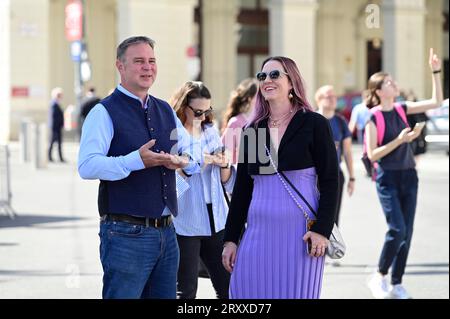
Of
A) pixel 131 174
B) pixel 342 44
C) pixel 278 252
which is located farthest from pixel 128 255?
pixel 342 44

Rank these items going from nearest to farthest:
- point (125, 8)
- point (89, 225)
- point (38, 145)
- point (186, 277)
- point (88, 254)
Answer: point (186, 277)
point (88, 254)
point (89, 225)
point (38, 145)
point (125, 8)

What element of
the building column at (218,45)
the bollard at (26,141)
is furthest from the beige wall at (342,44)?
the bollard at (26,141)

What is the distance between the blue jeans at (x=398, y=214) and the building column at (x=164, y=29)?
23.2 metres

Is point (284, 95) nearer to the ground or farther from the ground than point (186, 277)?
farther from the ground

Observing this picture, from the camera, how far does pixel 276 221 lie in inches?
183

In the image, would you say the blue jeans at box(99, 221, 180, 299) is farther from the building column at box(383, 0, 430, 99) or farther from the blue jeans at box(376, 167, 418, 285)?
the building column at box(383, 0, 430, 99)

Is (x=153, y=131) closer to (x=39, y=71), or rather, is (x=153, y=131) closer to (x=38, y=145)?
(x=38, y=145)

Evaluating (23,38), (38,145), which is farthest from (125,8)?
(38,145)

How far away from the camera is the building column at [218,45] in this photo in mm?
40094

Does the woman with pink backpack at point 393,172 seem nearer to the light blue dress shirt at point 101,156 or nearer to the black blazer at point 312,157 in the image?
the black blazer at point 312,157

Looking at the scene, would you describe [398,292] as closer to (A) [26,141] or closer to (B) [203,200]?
(B) [203,200]

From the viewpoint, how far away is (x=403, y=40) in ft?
113

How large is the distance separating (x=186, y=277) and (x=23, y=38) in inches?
1055

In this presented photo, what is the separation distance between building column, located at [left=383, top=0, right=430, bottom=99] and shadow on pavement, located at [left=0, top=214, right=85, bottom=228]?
22373 mm
